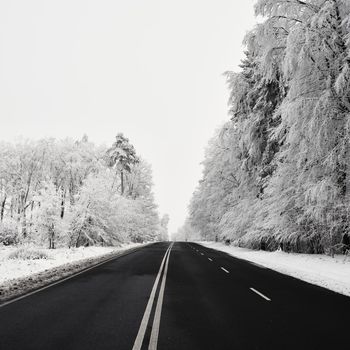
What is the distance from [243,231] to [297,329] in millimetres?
22552

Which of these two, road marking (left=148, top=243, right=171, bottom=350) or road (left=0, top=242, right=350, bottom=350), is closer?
road marking (left=148, top=243, right=171, bottom=350)

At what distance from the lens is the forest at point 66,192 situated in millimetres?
31172

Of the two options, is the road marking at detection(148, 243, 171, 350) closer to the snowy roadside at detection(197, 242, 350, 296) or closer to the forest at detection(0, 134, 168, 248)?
the snowy roadside at detection(197, 242, 350, 296)

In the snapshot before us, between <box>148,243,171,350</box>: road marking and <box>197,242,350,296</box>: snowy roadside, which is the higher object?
<box>197,242,350,296</box>: snowy roadside

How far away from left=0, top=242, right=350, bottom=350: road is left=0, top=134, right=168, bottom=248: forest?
20.6 meters

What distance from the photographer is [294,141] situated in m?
16.1

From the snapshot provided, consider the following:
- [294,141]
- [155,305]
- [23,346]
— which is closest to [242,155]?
[294,141]

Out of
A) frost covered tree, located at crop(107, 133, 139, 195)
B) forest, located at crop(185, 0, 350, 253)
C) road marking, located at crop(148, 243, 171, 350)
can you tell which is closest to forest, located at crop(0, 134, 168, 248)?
frost covered tree, located at crop(107, 133, 139, 195)

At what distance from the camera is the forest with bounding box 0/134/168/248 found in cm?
3117

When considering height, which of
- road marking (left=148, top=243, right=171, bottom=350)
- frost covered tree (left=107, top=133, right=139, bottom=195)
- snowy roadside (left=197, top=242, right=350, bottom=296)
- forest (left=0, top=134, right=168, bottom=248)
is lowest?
road marking (left=148, top=243, right=171, bottom=350)

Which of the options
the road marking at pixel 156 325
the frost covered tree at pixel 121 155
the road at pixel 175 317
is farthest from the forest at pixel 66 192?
the road marking at pixel 156 325

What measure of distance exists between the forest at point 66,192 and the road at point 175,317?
2055cm

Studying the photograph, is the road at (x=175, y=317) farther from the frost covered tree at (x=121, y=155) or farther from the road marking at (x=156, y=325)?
the frost covered tree at (x=121, y=155)

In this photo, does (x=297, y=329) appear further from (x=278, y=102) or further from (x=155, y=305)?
(x=278, y=102)
